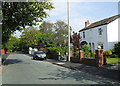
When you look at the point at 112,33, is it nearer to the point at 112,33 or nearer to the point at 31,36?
the point at 112,33

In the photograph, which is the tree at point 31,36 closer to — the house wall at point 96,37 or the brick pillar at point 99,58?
the house wall at point 96,37

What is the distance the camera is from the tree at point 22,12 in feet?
49.6

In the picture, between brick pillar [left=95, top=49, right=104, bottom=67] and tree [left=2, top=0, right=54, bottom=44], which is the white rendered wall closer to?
brick pillar [left=95, top=49, right=104, bottom=67]

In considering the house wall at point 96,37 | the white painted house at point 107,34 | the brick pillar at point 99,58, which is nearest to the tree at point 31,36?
the house wall at point 96,37

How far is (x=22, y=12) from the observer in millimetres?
15297

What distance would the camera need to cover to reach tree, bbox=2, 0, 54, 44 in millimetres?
15109

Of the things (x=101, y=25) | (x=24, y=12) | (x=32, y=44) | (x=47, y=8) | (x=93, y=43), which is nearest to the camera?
(x=24, y=12)

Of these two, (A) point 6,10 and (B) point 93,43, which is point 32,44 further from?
(A) point 6,10

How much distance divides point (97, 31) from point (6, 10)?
59.4 feet

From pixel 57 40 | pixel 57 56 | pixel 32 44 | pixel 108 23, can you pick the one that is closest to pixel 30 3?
pixel 57 56

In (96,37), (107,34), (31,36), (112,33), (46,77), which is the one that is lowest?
(46,77)

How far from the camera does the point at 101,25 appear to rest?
89.5 feet

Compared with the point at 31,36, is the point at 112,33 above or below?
below


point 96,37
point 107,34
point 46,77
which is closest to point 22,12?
point 46,77
